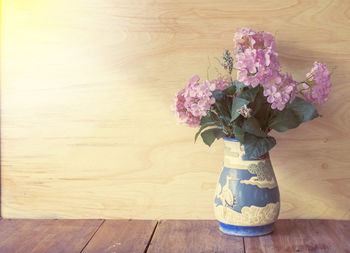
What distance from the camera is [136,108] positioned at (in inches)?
51.2

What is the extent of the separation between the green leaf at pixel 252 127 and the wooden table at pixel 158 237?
271 mm

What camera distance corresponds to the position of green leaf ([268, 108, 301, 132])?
108cm

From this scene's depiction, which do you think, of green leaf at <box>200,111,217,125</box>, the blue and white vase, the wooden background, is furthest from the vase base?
green leaf at <box>200,111,217,125</box>


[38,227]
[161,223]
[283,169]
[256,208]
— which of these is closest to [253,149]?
[256,208]

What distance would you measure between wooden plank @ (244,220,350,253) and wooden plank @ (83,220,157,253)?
263mm

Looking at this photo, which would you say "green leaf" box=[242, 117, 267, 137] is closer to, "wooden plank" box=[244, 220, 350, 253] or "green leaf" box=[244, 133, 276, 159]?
"green leaf" box=[244, 133, 276, 159]

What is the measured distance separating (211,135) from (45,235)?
0.51m

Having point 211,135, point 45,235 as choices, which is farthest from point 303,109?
point 45,235

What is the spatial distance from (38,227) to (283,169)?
0.72 m

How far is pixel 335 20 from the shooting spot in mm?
1251

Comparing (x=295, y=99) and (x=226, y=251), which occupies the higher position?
(x=295, y=99)

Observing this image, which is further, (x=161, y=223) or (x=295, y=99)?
(x=161, y=223)

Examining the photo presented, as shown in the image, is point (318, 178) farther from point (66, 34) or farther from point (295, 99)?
point (66, 34)

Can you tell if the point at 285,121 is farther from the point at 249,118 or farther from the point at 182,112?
the point at 182,112
